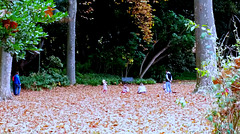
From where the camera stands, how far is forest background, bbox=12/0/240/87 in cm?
2314

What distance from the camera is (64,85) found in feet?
66.7

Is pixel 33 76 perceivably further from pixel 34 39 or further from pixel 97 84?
pixel 34 39

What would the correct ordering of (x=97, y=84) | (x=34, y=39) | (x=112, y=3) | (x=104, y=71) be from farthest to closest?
(x=104, y=71) < (x=112, y=3) < (x=97, y=84) < (x=34, y=39)

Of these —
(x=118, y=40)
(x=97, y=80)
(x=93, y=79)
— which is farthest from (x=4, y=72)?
(x=118, y=40)

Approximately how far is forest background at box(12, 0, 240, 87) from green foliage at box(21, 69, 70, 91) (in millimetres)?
219

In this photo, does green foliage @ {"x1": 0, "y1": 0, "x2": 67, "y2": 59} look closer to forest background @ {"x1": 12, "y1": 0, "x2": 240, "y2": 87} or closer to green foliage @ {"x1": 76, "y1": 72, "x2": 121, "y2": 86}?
forest background @ {"x1": 12, "y1": 0, "x2": 240, "y2": 87}

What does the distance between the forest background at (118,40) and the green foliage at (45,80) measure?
22 cm

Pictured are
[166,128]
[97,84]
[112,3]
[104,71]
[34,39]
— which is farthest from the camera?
[104,71]

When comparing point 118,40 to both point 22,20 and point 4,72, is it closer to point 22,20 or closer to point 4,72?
point 4,72

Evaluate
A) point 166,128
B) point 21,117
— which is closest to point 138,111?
point 166,128

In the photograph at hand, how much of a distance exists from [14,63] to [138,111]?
51.9 ft

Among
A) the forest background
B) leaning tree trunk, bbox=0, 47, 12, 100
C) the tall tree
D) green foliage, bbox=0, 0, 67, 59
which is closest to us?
the tall tree

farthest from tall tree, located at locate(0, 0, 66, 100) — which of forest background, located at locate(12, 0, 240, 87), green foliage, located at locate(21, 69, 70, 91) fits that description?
forest background, located at locate(12, 0, 240, 87)

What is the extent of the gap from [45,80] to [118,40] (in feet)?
26.7
